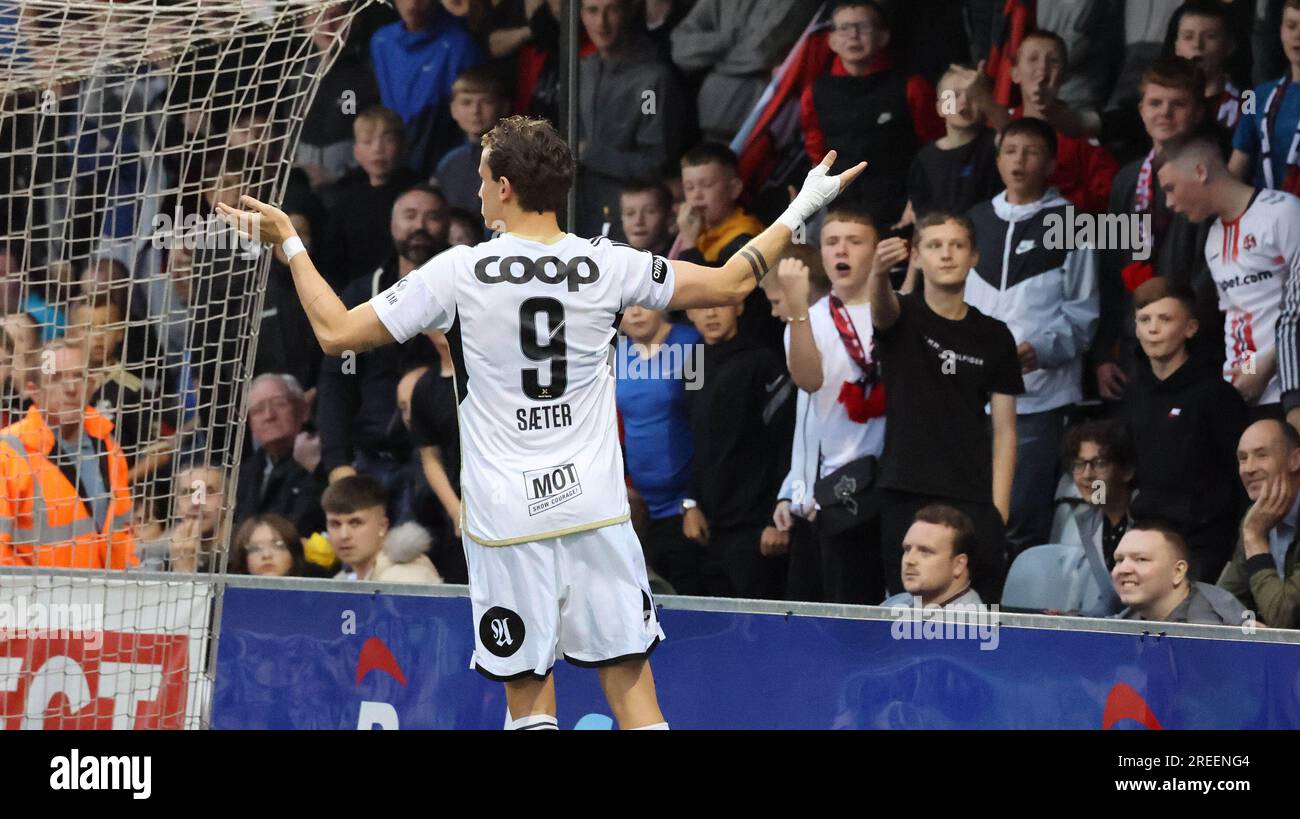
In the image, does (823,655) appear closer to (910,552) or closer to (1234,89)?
(910,552)

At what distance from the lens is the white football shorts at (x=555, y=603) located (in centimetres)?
458

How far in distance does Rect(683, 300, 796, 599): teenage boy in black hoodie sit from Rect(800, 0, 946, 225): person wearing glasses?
0.81m

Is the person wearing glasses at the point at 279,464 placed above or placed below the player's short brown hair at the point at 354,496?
above

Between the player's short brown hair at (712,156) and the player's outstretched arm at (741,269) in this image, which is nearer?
the player's outstretched arm at (741,269)

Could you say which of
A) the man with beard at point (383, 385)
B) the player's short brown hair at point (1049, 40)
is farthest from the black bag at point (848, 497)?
the man with beard at point (383, 385)

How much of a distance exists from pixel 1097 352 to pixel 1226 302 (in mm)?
549

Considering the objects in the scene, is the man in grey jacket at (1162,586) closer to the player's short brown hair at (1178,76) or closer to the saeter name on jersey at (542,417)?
the player's short brown hair at (1178,76)

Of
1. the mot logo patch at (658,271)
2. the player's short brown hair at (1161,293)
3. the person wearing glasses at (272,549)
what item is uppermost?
the player's short brown hair at (1161,293)

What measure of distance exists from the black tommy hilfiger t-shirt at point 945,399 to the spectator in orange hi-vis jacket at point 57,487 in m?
3.08

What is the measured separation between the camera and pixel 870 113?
7355mm

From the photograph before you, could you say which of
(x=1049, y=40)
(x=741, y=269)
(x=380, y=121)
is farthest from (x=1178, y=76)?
(x=380, y=121)

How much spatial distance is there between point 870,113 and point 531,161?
10.3 feet

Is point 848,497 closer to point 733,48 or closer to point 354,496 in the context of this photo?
point 733,48

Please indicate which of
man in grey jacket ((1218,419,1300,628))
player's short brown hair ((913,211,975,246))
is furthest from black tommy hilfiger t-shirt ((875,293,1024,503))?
man in grey jacket ((1218,419,1300,628))
